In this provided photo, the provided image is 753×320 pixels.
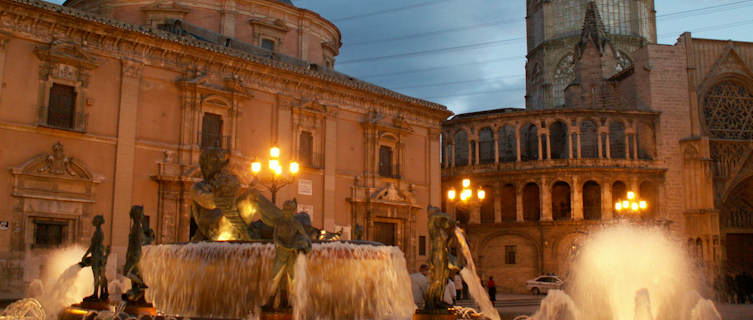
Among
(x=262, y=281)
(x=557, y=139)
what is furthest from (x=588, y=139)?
(x=262, y=281)

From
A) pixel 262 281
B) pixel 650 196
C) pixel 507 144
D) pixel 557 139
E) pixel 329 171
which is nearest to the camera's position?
pixel 262 281

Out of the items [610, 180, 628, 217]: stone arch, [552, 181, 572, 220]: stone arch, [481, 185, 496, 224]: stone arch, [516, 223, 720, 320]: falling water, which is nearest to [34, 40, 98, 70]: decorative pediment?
[516, 223, 720, 320]: falling water

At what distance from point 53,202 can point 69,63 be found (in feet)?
13.0

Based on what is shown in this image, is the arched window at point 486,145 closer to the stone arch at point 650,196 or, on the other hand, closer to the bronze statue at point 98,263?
the stone arch at point 650,196

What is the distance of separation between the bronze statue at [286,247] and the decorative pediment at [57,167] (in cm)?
1366

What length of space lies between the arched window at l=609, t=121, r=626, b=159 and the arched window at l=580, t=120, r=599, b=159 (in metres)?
0.89

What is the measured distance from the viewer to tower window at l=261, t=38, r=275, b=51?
93.0 feet

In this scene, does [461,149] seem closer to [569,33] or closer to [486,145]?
[486,145]

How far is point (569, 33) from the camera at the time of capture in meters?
49.5

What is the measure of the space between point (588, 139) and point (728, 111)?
25.3 feet

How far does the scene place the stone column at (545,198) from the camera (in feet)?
114

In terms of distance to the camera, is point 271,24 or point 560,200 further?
point 560,200

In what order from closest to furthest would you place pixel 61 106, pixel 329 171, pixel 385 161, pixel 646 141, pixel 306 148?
pixel 61 106
pixel 306 148
pixel 329 171
pixel 385 161
pixel 646 141

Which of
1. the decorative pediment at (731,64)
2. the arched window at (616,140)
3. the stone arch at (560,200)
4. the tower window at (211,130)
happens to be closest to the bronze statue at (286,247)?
the tower window at (211,130)
